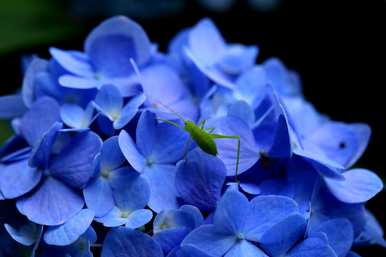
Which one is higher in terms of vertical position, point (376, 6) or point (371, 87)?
point (376, 6)

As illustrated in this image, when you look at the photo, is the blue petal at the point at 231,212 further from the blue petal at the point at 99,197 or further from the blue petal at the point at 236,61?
the blue petal at the point at 236,61

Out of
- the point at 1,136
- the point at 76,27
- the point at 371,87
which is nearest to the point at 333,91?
the point at 371,87

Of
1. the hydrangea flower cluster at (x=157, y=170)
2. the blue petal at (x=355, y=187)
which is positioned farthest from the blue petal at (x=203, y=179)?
the blue petal at (x=355, y=187)

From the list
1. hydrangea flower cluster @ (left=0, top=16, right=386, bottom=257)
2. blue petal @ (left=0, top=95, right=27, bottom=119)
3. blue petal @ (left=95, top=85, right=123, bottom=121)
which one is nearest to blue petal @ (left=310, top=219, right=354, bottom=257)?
hydrangea flower cluster @ (left=0, top=16, right=386, bottom=257)

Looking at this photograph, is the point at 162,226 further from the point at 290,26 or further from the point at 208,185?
the point at 290,26

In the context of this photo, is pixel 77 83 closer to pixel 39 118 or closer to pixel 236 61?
pixel 39 118

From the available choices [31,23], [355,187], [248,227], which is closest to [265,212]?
[248,227]
